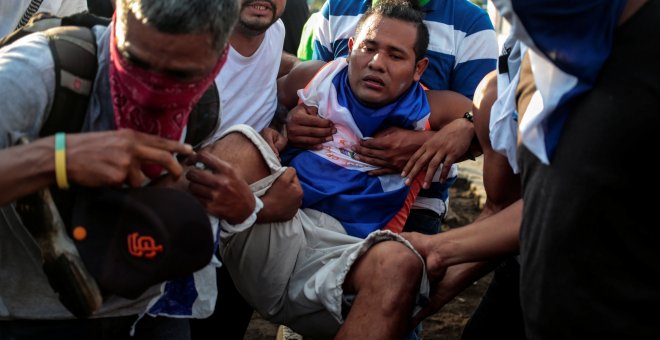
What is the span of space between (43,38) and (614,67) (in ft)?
5.02

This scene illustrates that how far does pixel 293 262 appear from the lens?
9.95 ft

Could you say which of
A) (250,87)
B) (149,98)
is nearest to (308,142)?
(250,87)

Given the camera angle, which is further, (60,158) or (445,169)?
(445,169)

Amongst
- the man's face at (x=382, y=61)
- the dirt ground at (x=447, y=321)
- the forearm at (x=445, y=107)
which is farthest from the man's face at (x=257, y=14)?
the dirt ground at (x=447, y=321)

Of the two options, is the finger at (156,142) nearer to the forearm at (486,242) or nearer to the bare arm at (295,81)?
the forearm at (486,242)

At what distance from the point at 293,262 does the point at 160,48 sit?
120 centimetres

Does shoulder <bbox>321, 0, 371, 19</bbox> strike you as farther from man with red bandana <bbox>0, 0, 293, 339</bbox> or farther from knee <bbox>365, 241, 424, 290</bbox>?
man with red bandana <bbox>0, 0, 293, 339</bbox>

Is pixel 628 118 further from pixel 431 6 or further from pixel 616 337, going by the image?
pixel 431 6

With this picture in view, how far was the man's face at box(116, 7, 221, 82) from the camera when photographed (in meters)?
2.09

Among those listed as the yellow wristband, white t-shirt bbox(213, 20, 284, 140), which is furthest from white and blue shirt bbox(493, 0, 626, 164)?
white t-shirt bbox(213, 20, 284, 140)

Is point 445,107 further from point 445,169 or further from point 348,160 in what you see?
point 348,160

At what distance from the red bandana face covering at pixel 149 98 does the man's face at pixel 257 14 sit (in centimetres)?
114

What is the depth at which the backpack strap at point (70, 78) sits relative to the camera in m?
2.14

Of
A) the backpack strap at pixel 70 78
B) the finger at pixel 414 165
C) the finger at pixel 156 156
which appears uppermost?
the backpack strap at pixel 70 78
